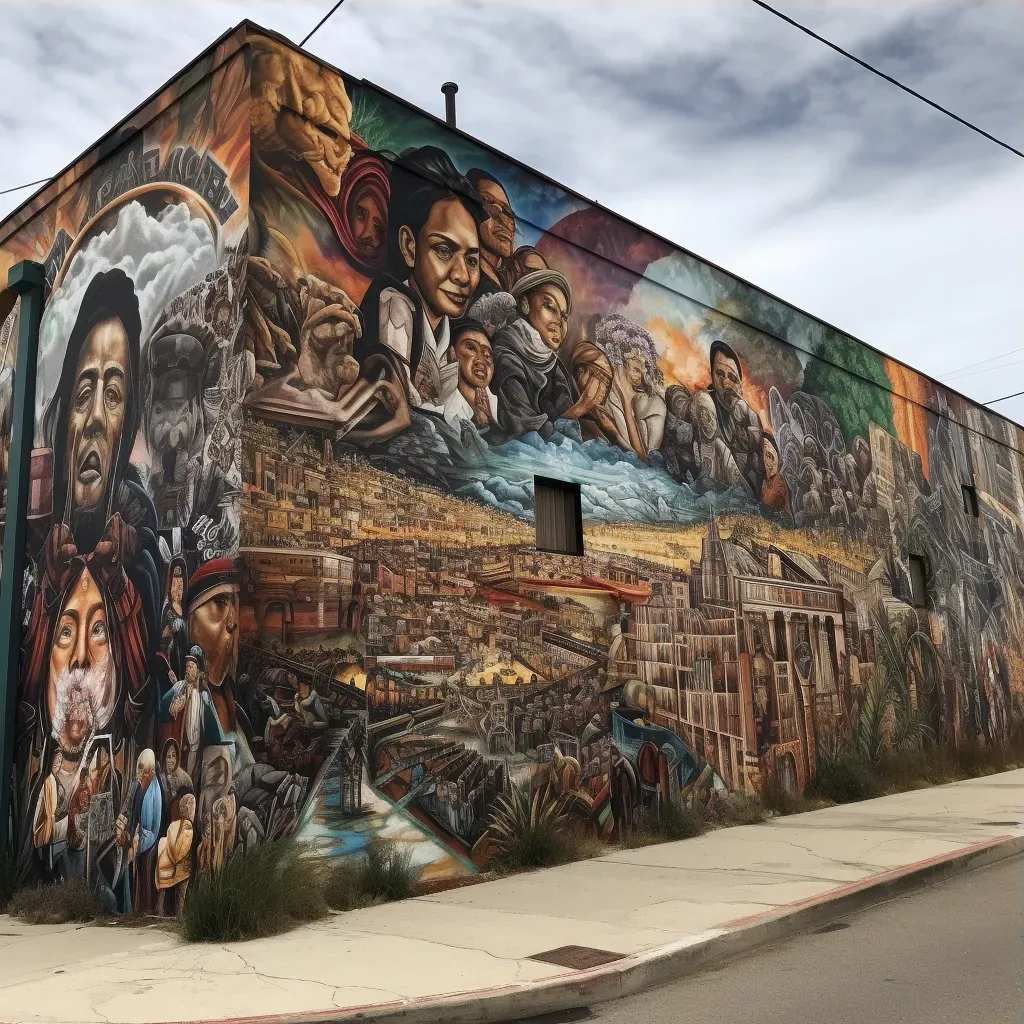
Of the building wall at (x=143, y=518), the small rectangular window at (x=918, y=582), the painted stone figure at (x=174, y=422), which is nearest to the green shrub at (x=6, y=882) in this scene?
the building wall at (x=143, y=518)

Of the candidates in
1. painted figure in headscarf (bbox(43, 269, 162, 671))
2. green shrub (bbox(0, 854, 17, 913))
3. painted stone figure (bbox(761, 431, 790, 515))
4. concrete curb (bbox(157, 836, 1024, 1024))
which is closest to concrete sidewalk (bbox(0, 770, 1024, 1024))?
concrete curb (bbox(157, 836, 1024, 1024))

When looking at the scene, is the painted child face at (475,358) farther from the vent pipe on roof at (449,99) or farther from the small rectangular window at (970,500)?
the small rectangular window at (970,500)

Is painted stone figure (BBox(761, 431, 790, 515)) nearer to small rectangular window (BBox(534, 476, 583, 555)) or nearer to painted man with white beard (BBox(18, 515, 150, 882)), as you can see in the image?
small rectangular window (BBox(534, 476, 583, 555))

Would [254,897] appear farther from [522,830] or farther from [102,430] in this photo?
[102,430]

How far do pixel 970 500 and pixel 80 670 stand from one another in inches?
741

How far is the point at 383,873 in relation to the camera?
9.48 metres

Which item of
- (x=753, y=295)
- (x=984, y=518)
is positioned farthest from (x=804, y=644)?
(x=984, y=518)

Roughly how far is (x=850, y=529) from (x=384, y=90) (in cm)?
1110

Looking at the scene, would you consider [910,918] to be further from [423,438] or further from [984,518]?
[984,518]

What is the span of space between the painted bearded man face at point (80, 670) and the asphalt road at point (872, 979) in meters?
6.28

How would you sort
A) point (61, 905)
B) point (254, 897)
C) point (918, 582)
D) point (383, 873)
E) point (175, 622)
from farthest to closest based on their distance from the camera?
1. point (918, 582)
2. point (61, 905)
3. point (175, 622)
4. point (383, 873)
5. point (254, 897)

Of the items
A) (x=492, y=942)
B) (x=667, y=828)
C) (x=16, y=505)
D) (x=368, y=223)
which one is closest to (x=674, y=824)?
(x=667, y=828)

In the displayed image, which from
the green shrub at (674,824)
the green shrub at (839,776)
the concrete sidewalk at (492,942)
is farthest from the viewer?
the green shrub at (839,776)

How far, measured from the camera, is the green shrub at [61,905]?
9.69 m
